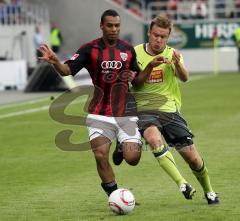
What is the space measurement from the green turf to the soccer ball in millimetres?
85

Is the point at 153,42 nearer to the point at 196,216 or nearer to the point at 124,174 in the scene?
the point at 196,216

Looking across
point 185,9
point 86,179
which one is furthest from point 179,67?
point 185,9

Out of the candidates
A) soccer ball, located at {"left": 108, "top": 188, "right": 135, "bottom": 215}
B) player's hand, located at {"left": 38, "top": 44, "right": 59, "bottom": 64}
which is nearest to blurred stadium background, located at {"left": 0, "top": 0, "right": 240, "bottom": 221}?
soccer ball, located at {"left": 108, "top": 188, "right": 135, "bottom": 215}

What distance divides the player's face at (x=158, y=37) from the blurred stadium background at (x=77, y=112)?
1717 mm

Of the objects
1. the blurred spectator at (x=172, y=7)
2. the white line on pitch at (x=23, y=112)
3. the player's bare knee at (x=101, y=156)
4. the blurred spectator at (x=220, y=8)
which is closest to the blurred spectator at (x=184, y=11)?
the blurred spectator at (x=172, y=7)

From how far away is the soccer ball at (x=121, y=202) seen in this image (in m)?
8.95

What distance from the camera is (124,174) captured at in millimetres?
12281

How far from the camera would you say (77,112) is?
2122 centimetres

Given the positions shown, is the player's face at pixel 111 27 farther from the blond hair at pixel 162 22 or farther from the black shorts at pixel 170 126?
the black shorts at pixel 170 126

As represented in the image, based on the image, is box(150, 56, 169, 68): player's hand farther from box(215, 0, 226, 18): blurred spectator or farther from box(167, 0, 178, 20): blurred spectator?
box(215, 0, 226, 18): blurred spectator

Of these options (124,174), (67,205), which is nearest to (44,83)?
(124,174)

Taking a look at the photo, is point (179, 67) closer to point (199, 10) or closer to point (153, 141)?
point (153, 141)

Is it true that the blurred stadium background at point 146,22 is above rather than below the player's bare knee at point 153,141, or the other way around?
below

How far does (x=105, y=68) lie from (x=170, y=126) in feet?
3.18
